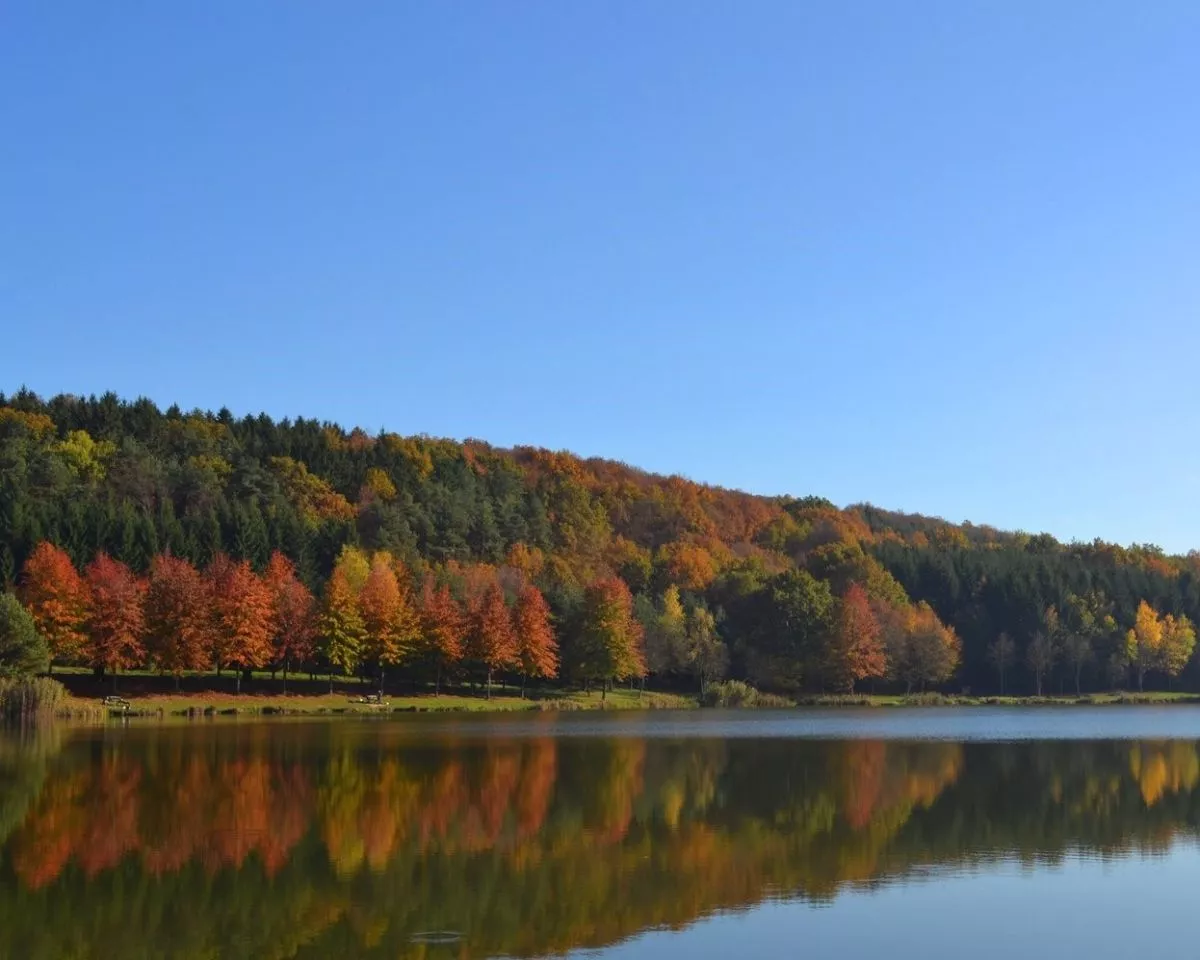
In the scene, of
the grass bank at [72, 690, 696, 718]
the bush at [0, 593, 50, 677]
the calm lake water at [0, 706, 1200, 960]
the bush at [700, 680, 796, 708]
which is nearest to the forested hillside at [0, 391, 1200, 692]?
the grass bank at [72, 690, 696, 718]

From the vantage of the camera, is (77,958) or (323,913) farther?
(323,913)

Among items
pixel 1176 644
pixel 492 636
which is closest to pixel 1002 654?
pixel 1176 644

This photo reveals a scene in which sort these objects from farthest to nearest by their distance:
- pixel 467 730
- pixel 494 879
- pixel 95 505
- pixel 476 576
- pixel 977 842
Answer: pixel 476 576
pixel 95 505
pixel 467 730
pixel 977 842
pixel 494 879

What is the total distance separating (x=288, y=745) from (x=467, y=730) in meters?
14.7

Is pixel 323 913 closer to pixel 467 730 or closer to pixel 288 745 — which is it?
pixel 288 745

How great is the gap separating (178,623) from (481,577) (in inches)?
1447

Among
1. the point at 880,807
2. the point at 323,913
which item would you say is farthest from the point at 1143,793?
the point at 323,913

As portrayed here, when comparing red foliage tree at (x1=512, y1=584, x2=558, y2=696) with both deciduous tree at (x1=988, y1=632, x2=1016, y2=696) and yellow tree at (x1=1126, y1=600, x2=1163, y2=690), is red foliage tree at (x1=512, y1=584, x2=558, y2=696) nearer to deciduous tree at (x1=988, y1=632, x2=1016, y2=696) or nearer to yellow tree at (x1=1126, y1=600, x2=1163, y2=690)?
deciduous tree at (x1=988, y1=632, x2=1016, y2=696)

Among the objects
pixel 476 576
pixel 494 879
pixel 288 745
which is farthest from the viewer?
pixel 476 576

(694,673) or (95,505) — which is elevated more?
(95,505)

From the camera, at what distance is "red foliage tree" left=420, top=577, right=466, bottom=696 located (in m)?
93.9

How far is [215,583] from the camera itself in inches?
3356

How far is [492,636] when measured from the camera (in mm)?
95375

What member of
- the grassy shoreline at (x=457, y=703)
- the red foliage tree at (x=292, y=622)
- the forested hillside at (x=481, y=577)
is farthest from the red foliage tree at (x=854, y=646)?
the red foliage tree at (x=292, y=622)
